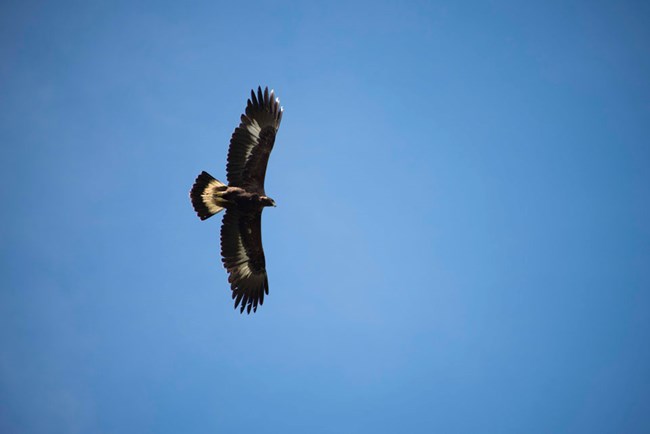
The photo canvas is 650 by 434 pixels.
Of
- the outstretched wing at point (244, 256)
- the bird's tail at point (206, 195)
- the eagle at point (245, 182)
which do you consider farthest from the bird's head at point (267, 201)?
the bird's tail at point (206, 195)

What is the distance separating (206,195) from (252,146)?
1467 millimetres

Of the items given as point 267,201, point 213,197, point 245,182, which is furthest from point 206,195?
point 267,201

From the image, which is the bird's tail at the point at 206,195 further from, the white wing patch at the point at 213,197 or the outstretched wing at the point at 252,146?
the outstretched wing at the point at 252,146

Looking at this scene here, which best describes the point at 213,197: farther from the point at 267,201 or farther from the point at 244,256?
the point at 244,256

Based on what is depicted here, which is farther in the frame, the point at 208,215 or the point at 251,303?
the point at 251,303

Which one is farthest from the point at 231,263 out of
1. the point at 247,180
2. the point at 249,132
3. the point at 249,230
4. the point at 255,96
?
the point at 255,96

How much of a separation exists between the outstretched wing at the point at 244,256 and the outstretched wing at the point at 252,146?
29.3 inches

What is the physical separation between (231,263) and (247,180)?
205 centimetres

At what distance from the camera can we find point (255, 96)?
1080 centimetres

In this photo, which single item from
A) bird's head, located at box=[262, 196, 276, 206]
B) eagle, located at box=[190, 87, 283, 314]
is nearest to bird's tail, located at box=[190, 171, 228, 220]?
eagle, located at box=[190, 87, 283, 314]

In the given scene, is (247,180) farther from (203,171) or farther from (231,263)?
(231,263)

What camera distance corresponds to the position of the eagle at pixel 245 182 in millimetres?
10594

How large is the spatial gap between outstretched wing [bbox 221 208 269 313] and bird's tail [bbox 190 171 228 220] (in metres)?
0.33

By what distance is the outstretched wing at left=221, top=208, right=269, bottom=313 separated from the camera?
11.1 meters
